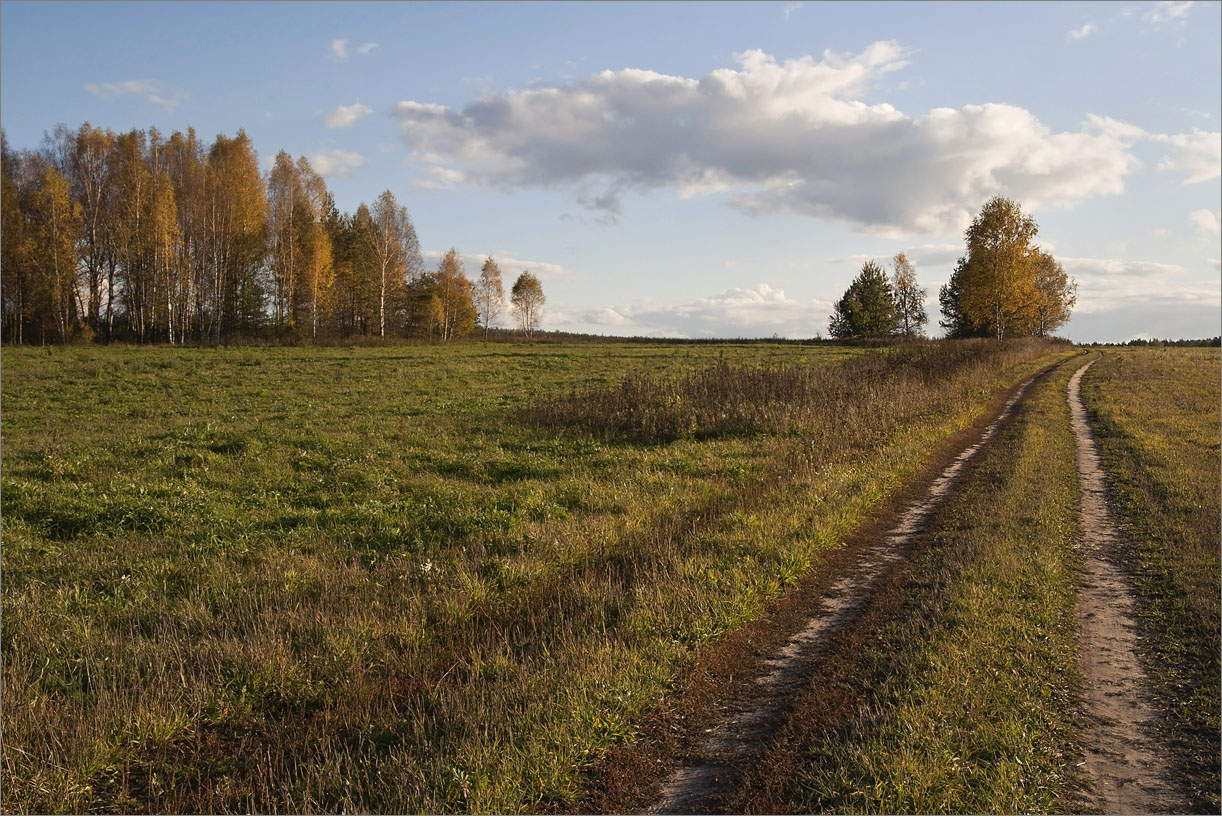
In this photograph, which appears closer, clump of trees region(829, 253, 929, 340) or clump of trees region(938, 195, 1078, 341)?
clump of trees region(938, 195, 1078, 341)

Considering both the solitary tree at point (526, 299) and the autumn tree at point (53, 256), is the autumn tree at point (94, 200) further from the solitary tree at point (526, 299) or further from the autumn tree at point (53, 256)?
the solitary tree at point (526, 299)

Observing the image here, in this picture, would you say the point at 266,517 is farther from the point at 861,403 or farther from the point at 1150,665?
the point at 861,403

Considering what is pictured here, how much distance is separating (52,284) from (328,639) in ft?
187

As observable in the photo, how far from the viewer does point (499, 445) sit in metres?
14.9

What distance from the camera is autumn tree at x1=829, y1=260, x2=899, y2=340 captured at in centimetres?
7714

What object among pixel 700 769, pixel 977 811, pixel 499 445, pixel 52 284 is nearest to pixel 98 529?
pixel 499 445

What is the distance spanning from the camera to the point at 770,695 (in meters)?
5.03

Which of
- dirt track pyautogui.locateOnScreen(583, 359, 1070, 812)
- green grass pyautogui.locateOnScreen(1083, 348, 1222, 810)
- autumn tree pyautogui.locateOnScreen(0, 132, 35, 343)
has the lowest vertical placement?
dirt track pyautogui.locateOnScreen(583, 359, 1070, 812)

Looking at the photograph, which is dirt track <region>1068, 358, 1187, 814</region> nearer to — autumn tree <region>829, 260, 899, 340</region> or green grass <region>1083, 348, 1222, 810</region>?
green grass <region>1083, 348, 1222, 810</region>

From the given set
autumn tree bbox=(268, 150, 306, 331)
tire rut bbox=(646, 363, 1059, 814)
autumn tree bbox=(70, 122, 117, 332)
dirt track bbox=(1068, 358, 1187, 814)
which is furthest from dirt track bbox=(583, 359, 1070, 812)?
autumn tree bbox=(70, 122, 117, 332)

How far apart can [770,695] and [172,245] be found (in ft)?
202

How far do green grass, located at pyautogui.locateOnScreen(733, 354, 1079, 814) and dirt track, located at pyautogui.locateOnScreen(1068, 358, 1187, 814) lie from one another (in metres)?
0.14

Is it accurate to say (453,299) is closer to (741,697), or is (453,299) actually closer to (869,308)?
(869,308)

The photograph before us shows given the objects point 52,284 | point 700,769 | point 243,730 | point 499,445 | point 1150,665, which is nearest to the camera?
point 700,769
